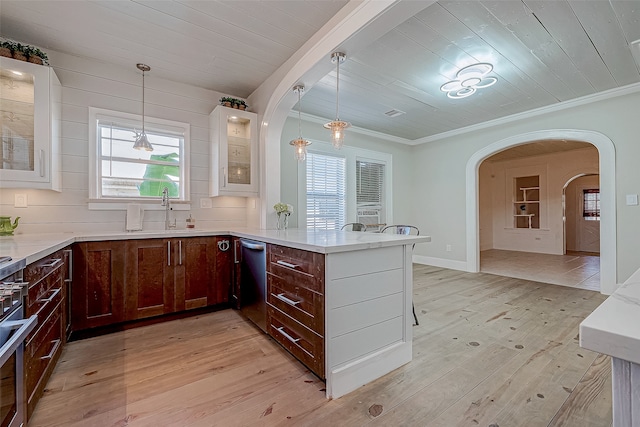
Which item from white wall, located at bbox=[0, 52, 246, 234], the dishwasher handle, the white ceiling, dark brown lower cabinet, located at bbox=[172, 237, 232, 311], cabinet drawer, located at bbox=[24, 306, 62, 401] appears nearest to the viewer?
cabinet drawer, located at bbox=[24, 306, 62, 401]

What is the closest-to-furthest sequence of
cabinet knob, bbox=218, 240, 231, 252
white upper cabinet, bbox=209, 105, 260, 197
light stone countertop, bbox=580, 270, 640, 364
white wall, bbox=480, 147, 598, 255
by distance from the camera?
1. light stone countertop, bbox=580, 270, 640, 364
2. cabinet knob, bbox=218, 240, 231, 252
3. white upper cabinet, bbox=209, 105, 260, 197
4. white wall, bbox=480, 147, 598, 255

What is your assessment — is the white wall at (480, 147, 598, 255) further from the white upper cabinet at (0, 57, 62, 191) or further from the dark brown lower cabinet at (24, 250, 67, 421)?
the white upper cabinet at (0, 57, 62, 191)

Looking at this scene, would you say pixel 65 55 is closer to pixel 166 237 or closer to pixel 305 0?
pixel 166 237

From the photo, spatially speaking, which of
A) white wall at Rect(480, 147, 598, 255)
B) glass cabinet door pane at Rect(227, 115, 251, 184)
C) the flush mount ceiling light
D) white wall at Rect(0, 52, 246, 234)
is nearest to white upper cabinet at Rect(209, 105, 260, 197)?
glass cabinet door pane at Rect(227, 115, 251, 184)

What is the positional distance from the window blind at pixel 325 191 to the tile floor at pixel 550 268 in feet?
9.65

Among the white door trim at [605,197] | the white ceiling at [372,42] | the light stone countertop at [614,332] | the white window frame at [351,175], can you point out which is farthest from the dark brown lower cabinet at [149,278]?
the white door trim at [605,197]

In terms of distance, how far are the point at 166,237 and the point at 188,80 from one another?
1.90 m

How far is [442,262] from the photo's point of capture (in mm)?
5527

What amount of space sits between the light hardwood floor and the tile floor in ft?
6.85

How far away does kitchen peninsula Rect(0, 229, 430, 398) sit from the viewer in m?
1.70

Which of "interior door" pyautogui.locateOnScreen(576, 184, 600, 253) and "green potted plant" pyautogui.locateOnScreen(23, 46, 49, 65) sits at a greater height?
"green potted plant" pyautogui.locateOnScreen(23, 46, 49, 65)

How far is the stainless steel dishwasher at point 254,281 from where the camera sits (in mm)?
2417

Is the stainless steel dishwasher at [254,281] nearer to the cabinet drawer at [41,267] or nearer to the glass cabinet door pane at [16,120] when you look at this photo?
the cabinet drawer at [41,267]

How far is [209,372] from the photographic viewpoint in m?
1.96
